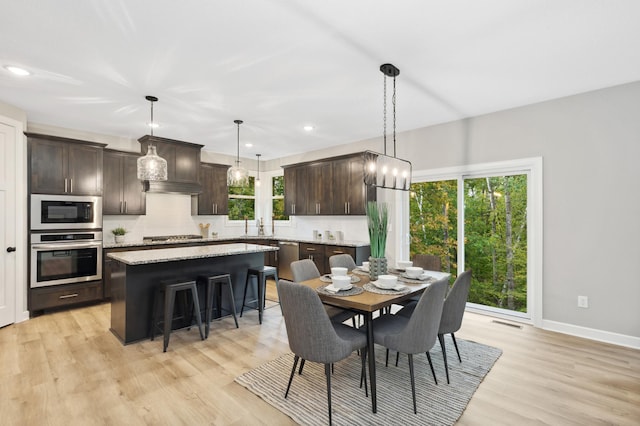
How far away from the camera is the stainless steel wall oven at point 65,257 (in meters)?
4.16

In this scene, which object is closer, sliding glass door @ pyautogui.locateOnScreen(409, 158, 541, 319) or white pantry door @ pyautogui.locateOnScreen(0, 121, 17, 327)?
white pantry door @ pyautogui.locateOnScreen(0, 121, 17, 327)

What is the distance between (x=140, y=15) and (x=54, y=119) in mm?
3363

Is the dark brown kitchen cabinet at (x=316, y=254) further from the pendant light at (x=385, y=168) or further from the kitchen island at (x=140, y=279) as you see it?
the pendant light at (x=385, y=168)

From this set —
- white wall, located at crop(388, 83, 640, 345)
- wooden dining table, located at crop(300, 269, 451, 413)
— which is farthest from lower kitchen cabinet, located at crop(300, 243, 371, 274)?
wooden dining table, located at crop(300, 269, 451, 413)

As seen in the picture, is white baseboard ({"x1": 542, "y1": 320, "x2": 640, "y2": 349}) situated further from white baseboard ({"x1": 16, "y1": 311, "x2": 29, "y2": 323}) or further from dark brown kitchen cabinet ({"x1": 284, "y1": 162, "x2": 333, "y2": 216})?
white baseboard ({"x1": 16, "y1": 311, "x2": 29, "y2": 323})

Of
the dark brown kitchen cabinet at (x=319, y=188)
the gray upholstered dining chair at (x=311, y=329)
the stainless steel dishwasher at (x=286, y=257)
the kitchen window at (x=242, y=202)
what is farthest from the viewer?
the kitchen window at (x=242, y=202)

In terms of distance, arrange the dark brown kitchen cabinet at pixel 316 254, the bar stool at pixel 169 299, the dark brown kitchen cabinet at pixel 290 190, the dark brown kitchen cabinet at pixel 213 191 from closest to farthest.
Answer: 1. the bar stool at pixel 169 299
2. the dark brown kitchen cabinet at pixel 316 254
3. the dark brown kitchen cabinet at pixel 213 191
4. the dark brown kitchen cabinet at pixel 290 190

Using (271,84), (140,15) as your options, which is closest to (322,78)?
(271,84)

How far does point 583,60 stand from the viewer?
9.18 ft

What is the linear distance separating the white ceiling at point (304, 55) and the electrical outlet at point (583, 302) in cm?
228

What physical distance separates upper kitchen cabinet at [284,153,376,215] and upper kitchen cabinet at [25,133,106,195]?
325 cm

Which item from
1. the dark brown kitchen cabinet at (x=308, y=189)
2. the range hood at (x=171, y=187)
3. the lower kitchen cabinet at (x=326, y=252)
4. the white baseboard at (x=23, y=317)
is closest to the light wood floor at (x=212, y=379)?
the white baseboard at (x=23, y=317)

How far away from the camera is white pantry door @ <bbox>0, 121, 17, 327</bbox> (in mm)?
3797

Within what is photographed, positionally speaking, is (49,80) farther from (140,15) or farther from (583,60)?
(583,60)
